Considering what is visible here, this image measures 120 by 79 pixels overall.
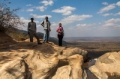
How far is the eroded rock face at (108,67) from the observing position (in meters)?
12.4

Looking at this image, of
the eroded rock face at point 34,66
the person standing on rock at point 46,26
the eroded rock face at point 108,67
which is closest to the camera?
the eroded rock face at point 34,66

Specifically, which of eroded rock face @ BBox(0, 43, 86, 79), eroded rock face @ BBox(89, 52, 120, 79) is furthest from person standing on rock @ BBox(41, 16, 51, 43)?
eroded rock face @ BBox(89, 52, 120, 79)

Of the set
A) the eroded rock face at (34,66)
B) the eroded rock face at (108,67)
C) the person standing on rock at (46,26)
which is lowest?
the eroded rock face at (108,67)

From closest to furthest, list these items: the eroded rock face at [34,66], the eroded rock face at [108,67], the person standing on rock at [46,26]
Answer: the eroded rock face at [34,66], the eroded rock face at [108,67], the person standing on rock at [46,26]

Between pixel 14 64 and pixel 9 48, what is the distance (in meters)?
3.10

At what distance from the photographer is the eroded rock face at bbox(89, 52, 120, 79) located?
12.4 meters

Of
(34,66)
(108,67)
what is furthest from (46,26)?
(34,66)

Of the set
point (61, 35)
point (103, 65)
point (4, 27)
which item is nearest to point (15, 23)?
point (4, 27)

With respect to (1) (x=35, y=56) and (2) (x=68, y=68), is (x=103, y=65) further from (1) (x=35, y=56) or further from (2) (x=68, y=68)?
(1) (x=35, y=56)

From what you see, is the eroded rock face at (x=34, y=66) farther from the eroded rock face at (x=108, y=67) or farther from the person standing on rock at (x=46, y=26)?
the person standing on rock at (x=46, y=26)

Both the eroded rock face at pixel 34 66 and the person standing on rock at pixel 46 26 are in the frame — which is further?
the person standing on rock at pixel 46 26

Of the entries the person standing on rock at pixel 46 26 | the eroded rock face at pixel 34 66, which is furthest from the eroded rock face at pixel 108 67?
the person standing on rock at pixel 46 26

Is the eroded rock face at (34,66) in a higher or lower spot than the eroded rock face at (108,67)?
higher

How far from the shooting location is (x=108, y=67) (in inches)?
512
